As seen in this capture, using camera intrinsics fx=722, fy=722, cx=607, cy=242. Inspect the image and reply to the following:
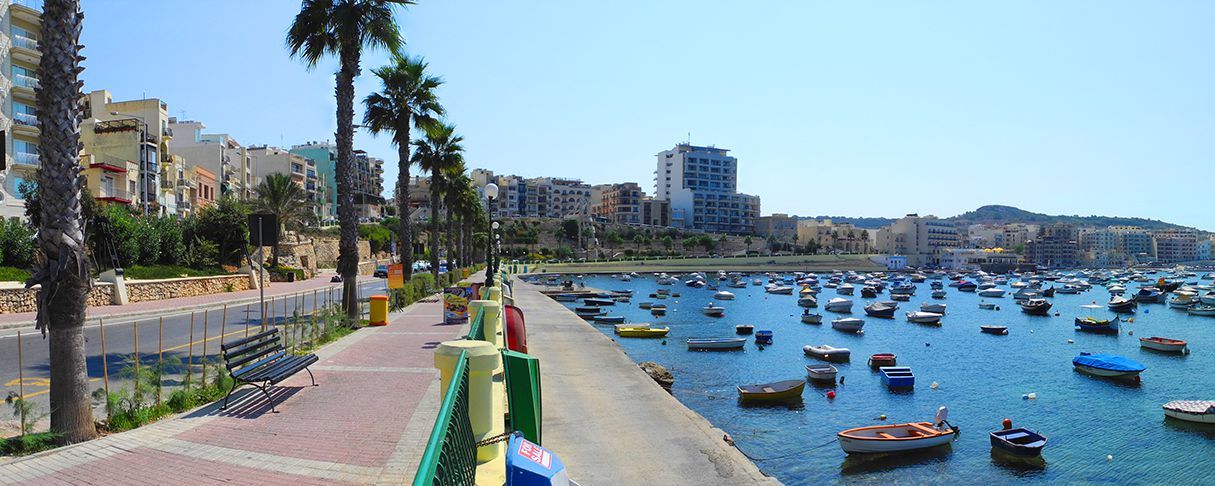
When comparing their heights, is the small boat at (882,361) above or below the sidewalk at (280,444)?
below

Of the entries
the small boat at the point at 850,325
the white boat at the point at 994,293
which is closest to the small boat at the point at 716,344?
the small boat at the point at 850,325

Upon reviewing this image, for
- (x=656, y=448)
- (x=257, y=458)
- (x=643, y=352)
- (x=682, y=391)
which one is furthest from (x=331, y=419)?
(x=643, y=352)

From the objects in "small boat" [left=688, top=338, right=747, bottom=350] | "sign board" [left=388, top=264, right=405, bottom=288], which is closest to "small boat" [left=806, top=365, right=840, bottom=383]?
"small boat" [left=688, top=338, right=747, bottom=350]

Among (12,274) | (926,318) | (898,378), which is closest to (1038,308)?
(926,318)

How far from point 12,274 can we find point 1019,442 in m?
35.9

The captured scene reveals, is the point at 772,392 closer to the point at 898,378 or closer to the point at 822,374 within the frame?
the point at 822,374

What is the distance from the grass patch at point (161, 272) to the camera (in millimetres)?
33875

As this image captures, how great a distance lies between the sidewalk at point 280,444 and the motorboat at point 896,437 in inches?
514

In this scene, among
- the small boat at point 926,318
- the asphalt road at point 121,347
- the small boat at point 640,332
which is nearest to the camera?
Result: the asphalt road at point 121,347

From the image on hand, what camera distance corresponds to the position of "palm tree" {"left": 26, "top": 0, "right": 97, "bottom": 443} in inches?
343

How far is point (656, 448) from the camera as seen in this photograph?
43.3 feet

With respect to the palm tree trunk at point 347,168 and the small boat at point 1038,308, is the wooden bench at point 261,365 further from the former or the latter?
the small boat at point 1038,308

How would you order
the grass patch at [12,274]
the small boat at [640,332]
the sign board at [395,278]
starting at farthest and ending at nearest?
the small boat at [640,332], the sign board at [395,278], the grass patch at [12,274]

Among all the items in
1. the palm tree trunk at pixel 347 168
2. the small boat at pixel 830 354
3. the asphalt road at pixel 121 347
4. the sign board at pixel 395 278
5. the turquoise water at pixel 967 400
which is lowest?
the turquoise water at pixel 967 400
